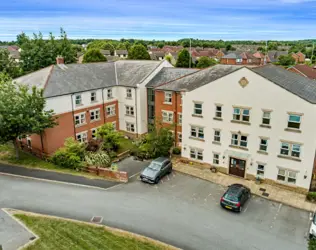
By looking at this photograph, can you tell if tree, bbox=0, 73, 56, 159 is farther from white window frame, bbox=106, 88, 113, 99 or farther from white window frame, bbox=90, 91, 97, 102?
white window frame, bbox=106, 88, 113, 99

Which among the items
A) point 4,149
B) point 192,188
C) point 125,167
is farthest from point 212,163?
point 4,149

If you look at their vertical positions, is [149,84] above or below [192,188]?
above

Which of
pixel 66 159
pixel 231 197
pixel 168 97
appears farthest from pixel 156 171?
pixel 168 97

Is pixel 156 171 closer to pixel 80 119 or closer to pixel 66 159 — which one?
pixel 66 159

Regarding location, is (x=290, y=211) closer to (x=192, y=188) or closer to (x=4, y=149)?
(x=192, y=188)

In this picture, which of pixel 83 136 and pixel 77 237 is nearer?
pixel 77 237

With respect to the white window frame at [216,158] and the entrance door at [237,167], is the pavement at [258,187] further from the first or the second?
the white window frame at [216,158]

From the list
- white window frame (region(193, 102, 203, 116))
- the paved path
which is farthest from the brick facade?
the paved path
